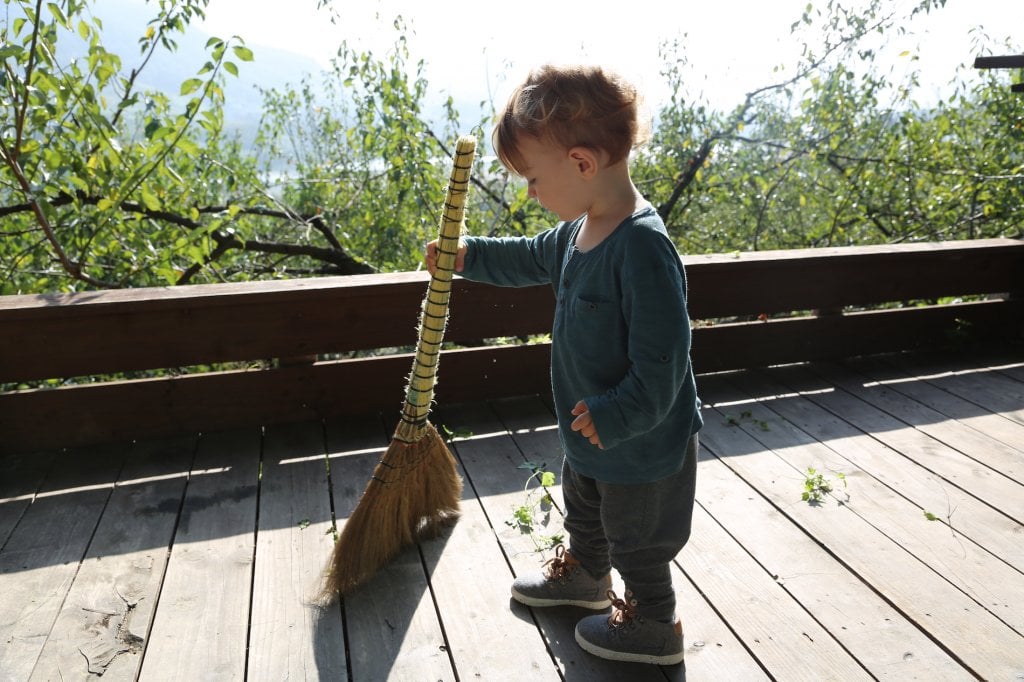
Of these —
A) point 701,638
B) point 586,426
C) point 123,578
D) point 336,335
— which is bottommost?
point 701,638

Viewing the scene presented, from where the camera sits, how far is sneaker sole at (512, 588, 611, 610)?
1980mm

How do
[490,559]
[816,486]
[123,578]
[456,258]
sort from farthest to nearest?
1. [816,486]
2. [490,559]
3. [123,578]
4. [456,258]

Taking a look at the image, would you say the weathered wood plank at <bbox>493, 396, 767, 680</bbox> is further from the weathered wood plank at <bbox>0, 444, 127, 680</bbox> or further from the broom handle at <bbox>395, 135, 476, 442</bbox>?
the weathered wood plank at <bbox>0, 444, 127, 680</bbox>

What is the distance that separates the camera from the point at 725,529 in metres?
2.31

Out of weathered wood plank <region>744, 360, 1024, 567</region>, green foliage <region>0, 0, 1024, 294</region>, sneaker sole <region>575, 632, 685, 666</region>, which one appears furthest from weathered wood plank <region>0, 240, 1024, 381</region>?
sneaker sole <region>575, 632, 685, 666</region>

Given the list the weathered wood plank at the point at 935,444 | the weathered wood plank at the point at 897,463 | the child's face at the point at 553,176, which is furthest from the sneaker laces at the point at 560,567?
the weathered wood plank at the point at 935,444

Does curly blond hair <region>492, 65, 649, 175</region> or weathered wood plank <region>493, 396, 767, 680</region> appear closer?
curly blond hair <region>492, 65, 649, 175</region>

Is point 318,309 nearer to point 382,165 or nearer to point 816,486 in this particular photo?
point 816,486

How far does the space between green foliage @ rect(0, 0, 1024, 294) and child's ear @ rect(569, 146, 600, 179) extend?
Result: 1825mm

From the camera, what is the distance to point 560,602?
78.2 inches

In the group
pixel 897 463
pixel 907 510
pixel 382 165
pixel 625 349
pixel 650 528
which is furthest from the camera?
pixel 382 165

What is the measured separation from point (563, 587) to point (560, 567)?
5 centimetres

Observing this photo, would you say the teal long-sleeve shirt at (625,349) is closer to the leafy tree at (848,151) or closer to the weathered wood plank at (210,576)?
the weathered wood plank at (210,576)

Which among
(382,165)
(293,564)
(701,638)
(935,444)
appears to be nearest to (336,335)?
(293,564)
